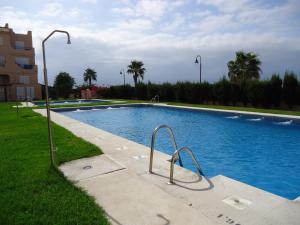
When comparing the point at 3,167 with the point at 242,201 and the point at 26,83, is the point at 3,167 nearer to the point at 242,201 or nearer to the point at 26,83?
the point at 242,201

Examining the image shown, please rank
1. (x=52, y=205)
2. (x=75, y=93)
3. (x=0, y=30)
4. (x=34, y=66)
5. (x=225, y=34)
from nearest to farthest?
(x=52, y=205), (x=225, y=34), (x=0, y=30), (x=34, y=66), (x=75, y=93)

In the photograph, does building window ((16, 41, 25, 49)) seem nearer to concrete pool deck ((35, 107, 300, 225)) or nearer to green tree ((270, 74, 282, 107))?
green tree ((270, 74, 282, 107))

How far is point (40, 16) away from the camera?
8.21 meters

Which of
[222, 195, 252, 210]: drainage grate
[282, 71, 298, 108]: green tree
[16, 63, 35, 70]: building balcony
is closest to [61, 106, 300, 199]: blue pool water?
[222, 195, 252, 210]: drainage grate

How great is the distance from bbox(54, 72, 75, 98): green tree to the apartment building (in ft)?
9.67

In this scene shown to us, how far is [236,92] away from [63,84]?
28.9 meters

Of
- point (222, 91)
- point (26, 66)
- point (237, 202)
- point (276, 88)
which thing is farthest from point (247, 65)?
point (26, 66)

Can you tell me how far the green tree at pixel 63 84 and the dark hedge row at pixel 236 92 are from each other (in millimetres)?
15422

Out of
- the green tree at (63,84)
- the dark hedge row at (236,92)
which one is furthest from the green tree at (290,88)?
the green tree at (63,84)

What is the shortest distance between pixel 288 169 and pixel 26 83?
36462mm

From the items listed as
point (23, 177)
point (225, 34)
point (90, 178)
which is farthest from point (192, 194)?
point (225, 34)

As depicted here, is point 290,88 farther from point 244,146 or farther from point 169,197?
point 169,197

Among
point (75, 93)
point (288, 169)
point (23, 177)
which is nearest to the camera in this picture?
point (23, 177)

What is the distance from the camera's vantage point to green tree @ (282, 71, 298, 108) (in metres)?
16.0
